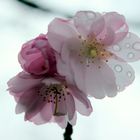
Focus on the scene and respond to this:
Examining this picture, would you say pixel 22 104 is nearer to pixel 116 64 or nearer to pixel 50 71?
pixel 50 71

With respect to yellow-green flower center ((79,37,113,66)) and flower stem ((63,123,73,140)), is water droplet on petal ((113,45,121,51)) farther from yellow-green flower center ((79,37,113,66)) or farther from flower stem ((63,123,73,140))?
flower stem ((63,123,73,140))

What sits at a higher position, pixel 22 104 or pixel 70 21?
pixel 70 21

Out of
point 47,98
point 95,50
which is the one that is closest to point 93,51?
point 95,50

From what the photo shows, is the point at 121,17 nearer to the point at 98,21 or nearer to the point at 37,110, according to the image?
the point at 98,21

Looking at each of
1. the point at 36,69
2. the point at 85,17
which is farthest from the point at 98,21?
the point at 36,69

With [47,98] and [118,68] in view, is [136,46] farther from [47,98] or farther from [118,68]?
[47,98]

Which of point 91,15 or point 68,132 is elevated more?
point 91,15

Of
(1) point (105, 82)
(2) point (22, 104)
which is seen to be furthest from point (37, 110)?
(1) point (105, 82)

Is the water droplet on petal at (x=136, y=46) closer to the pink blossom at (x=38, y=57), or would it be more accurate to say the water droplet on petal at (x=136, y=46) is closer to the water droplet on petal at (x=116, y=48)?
the water droplet on petal at (x=116, y=48)
